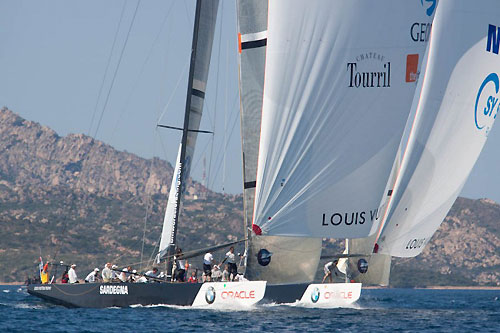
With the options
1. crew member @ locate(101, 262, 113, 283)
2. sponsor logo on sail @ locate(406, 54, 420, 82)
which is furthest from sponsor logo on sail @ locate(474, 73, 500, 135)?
crew member @ locate(101, 262, 113, 283)

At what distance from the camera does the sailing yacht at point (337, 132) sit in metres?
29.7

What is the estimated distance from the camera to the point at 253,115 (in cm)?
3238

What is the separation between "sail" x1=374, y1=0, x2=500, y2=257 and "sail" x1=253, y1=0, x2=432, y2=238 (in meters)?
2.97

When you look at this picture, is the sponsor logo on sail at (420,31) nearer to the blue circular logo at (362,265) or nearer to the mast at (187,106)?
the mast at (187,106)

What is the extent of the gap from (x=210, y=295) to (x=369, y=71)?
8.92 metres

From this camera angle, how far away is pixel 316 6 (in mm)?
29562

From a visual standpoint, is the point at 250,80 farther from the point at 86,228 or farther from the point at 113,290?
the point at 86,228

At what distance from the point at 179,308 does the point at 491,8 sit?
14656 millimetres

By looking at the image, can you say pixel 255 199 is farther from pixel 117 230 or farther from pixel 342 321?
pixel 117 230

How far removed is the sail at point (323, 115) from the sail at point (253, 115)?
6.98 feet

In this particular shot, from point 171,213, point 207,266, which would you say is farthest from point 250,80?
point 207,266

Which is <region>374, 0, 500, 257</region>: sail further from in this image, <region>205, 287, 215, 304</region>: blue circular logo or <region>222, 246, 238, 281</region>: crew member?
<region>205, 287, 215, 304</region>: blue circular logo

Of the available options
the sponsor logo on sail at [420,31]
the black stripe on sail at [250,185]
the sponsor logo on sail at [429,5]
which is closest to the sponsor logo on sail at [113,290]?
the black stripe on sail at [250,185]

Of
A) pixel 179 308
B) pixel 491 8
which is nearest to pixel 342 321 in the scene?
pixel 179 308
